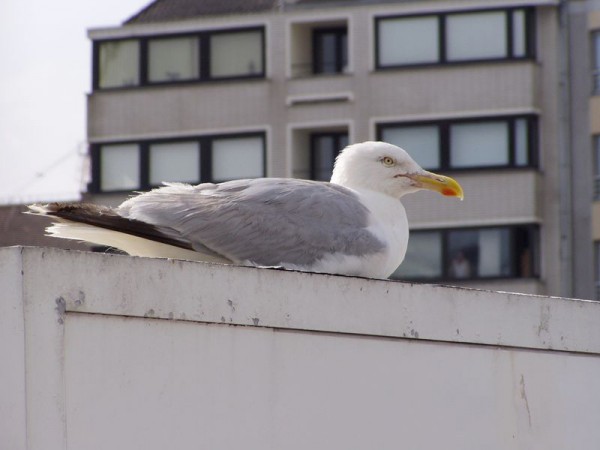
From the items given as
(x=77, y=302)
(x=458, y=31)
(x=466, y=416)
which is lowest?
(x=466, y=416)

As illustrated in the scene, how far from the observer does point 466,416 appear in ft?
28.3

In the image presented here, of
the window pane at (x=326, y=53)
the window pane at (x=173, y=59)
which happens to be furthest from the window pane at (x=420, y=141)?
the window pane at (x=173, y=59)

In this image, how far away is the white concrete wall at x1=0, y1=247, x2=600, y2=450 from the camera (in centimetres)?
685

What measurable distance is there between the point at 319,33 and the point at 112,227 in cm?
3758

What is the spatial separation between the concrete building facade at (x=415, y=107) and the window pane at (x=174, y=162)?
0.16ft

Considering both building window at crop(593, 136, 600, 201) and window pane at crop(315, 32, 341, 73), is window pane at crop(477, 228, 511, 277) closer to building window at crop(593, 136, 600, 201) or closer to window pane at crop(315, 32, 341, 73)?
building window at crop(593, 136, 600, 201)

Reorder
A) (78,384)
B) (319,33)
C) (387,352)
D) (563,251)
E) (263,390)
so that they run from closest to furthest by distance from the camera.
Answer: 1. (78,384)
2. (263,390)
3. (387,352)
4. (563,251)
5. (319,33)

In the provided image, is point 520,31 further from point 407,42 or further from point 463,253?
point 463,253

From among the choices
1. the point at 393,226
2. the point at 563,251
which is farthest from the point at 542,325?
the point at 563,251

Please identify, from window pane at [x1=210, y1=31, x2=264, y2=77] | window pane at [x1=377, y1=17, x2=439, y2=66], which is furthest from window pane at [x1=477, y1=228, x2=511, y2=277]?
window pane at [x1=210, y1=31, x2=264, y2=77]

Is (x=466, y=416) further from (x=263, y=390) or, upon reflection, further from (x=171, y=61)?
(x=171, y=61)

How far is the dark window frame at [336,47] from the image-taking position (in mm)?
46406

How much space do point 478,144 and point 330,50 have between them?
16.0 feet

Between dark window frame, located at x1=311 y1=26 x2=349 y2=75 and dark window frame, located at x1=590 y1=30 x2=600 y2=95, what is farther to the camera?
dark window frame, located at x1=311 y1=26 x2=349 y2=75
